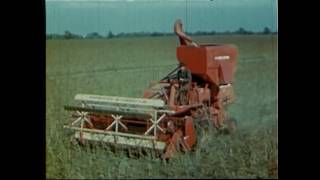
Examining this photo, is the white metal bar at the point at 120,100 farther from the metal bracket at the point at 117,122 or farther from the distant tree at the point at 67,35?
the distant tree at the point at 67,35

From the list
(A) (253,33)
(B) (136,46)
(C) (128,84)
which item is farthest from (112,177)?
(A) (253,33)

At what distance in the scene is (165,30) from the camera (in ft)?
4.66

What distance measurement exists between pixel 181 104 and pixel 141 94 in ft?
0.36

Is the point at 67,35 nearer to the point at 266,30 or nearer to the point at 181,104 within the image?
the point at 181,104

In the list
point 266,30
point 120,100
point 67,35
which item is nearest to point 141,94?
point 120,100

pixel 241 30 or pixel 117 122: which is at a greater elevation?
pixel 241 30

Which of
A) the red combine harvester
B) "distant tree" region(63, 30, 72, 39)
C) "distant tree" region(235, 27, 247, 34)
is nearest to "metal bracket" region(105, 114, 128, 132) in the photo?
the red combine harvester

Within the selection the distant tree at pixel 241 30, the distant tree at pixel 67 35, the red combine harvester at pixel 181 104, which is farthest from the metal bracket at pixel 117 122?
the distant tree at pixel 241 30

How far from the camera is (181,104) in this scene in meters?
1.42

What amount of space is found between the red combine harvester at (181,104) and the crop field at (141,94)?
2 centimetres

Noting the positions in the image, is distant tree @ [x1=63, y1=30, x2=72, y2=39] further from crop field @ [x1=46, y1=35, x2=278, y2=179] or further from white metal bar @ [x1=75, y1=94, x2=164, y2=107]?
white metal bar @ [x1=75, y1=94, x2=164, y2=107]

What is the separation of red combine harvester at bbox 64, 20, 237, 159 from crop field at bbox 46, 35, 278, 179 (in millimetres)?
22
